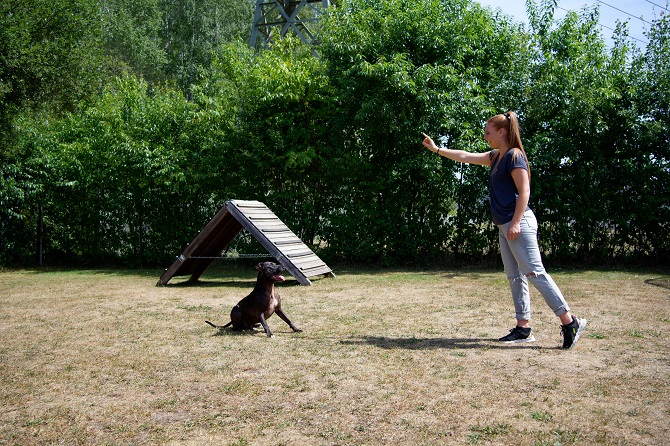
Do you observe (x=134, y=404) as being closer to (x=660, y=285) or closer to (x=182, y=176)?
(x=660, y=285)

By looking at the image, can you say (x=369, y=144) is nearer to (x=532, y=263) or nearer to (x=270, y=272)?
(x=270, y=272)

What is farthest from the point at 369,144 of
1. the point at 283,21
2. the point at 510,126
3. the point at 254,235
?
the point at 283,21

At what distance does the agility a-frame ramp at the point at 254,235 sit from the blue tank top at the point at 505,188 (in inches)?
186

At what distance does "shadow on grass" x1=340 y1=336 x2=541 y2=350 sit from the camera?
5094 millimetres

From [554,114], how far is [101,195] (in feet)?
31.7

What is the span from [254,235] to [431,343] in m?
4.69

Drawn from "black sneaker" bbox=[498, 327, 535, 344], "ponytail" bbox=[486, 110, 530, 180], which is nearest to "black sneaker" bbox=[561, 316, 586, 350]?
"black sneaker" bbox=[498, 327, 535, 344]

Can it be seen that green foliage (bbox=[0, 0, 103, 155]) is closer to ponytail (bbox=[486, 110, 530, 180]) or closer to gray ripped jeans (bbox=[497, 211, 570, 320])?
ponytail (bbox=[486, 110, 530, 180])

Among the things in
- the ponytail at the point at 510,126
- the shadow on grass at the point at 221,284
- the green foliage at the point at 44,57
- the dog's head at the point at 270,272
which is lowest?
the shadow on grass at the point at 221,284

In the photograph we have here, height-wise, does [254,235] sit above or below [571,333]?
above

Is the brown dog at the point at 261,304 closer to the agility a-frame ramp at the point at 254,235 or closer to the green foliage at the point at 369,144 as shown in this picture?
the agility a-frame ramp at the point at 254,235

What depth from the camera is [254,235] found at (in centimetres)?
938

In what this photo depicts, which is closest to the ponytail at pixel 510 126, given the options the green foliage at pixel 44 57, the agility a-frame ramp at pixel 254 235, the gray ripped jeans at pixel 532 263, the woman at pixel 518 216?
the woman at pixel 518 216

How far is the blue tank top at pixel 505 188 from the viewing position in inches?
195
